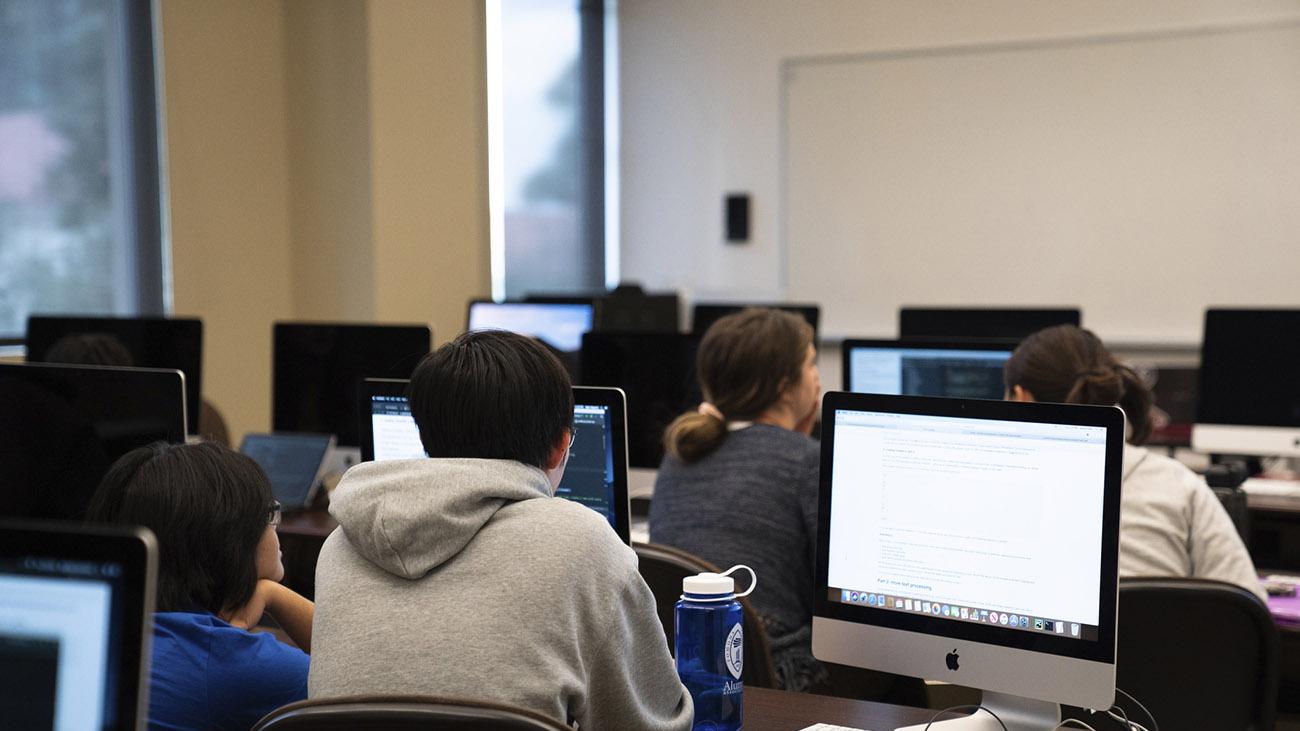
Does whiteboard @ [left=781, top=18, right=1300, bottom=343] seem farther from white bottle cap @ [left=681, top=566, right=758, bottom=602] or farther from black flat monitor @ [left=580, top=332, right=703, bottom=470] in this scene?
white bottle cap @ [left=681, top=566, right=758, bottom=602]

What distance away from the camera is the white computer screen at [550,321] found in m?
4.14

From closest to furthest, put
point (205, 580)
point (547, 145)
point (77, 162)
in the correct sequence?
point (205, 580) → point (77, 162) → point (547, 145)

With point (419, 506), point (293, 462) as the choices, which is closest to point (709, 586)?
point (419, 506)

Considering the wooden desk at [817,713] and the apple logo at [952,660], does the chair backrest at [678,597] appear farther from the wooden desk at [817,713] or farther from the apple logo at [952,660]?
the apple logo at [952,660]

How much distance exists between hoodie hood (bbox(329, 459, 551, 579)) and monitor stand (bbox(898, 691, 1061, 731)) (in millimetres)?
660

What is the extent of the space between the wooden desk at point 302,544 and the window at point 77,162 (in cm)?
182

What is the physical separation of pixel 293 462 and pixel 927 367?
175cm

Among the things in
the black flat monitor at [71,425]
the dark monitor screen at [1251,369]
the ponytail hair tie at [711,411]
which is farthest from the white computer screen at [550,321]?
the dark monitor screen at [1251,369]

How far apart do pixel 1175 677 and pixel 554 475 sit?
3.63 feet

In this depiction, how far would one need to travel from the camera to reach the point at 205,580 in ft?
4.88

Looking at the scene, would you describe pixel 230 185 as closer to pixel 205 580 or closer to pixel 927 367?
pixel 927 367

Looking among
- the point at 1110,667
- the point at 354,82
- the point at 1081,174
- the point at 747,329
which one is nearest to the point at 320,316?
the point at 354,82

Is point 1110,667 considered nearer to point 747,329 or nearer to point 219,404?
point 747,329

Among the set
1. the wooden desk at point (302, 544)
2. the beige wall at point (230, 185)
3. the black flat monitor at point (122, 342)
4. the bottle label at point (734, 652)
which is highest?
the beige wall at point (230, 185)
